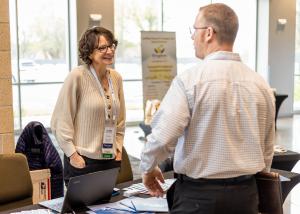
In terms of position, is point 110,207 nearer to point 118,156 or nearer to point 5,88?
point 118,156

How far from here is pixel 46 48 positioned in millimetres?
9141

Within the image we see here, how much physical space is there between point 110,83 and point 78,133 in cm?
37

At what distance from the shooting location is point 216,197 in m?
1.71

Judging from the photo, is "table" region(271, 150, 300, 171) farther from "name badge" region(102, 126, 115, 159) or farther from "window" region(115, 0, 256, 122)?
"window" region(115, 0, 256, 122)

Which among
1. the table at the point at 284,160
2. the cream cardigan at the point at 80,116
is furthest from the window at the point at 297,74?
the cream cardigan at the point at 80,116

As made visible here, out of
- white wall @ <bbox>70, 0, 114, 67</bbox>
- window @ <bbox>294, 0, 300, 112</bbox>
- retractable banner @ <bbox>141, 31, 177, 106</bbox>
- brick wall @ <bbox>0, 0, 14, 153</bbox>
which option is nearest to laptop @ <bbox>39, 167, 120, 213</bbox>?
brick wall @ <bbox>0, 0, 14, 153</bbox>

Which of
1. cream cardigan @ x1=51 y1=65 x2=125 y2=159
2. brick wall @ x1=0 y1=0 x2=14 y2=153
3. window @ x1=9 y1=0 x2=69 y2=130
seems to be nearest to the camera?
cream cardigan @ x1=51 y1=65 x2=125 y2=159

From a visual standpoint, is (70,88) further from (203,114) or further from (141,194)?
(203,114)

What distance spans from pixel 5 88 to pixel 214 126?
2.25m

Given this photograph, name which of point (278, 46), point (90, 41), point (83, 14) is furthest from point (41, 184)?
point (278, 46)

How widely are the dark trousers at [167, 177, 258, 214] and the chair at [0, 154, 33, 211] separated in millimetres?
1141

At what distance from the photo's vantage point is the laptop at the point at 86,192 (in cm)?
201

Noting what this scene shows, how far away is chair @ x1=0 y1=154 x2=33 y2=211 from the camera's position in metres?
2.55

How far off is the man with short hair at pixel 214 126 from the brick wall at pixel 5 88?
6.75ft
